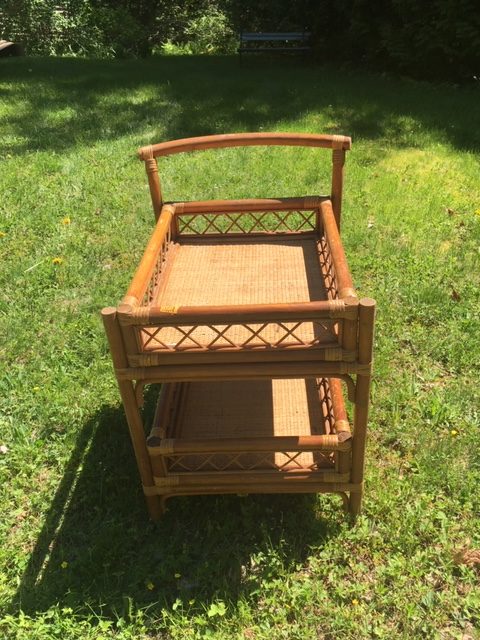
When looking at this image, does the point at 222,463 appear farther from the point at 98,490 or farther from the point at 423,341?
the point at 423,341

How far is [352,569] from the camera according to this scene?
2082mm

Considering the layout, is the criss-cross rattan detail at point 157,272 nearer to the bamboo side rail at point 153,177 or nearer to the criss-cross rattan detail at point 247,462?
the bamboo side rail at point 153,177

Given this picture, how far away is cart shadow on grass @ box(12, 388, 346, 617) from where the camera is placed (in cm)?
204

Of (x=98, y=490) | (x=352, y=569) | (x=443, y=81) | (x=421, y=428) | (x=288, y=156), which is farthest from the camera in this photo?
(x=443, y=81)

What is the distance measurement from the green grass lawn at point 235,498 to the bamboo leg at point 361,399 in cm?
26

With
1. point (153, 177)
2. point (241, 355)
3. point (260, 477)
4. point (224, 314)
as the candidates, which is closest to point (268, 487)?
point (260, 477)

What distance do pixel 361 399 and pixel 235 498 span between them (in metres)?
0.87

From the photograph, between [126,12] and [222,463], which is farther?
[126,12]

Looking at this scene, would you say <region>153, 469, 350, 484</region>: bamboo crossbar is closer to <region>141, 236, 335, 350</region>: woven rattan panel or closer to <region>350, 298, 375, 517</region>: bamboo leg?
<region>350, 298, 375, 517</region>: bamboo leg

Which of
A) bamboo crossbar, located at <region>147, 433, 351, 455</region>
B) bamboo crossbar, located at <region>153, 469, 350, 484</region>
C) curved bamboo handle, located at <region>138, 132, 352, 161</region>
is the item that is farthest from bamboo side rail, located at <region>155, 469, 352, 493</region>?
curved bamboo handle, located at <region>138, 132, 352, 161</region>

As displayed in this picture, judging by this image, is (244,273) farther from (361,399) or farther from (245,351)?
(361,399)

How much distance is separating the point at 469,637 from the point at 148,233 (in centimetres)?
351

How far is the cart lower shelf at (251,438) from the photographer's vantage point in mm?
2029

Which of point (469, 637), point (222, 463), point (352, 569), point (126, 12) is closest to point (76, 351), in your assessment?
point (222, 463)
